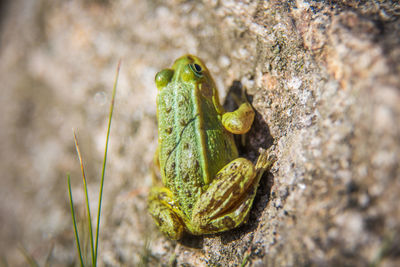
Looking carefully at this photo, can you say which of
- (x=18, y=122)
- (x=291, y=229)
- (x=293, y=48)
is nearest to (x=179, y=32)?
(x=293, y=48)

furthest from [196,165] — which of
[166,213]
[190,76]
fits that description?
[190,76]

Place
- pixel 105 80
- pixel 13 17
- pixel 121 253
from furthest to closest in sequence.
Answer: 1. pixel 13 17
2. pixel 105 80
3. pixel 121 253

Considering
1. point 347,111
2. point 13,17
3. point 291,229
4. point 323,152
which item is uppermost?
point 347,111

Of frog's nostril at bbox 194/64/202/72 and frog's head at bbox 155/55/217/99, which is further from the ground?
frog's nostril at bbox 194/64/202/72

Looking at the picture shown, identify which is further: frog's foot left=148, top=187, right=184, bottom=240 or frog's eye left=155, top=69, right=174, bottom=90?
frog's eye left=155, top=69, right=174, bottom=90

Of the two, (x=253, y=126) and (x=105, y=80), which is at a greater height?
(x=253, y=126)

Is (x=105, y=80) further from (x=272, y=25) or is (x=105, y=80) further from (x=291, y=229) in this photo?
(x=291, y=229)

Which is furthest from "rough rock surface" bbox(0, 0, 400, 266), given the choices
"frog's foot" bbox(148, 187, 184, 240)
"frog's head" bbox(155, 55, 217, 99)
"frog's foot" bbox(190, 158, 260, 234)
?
"frog's head" bbox(155, 55, 217, 99)

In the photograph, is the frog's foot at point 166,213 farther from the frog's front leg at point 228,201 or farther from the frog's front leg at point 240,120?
the frog's front leg at point 240,120

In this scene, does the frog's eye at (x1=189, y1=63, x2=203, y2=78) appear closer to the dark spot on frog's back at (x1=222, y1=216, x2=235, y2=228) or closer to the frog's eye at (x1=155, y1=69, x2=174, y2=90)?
the frog's eye at (x1=155, y1=69, x2=174, y2=90)
